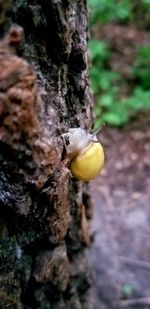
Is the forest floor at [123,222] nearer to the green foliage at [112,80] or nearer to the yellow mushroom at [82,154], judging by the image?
the green foliage at [112,80]

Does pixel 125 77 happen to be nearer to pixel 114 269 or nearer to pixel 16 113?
pixel 114 269

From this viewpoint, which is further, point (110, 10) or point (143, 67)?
point (110, 10)


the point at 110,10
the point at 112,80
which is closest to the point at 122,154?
the point at 112,80

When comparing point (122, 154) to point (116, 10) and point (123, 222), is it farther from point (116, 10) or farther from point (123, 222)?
point (116, 10)

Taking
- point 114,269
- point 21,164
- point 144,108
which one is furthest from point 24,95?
point 144,108

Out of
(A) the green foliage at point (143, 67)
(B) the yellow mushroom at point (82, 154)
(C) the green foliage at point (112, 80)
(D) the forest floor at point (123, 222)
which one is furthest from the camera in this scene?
(A) the green foliage at point (143, 67)

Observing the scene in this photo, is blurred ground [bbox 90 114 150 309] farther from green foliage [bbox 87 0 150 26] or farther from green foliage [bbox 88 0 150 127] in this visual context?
green foliage [bbox 87 0 150 26]

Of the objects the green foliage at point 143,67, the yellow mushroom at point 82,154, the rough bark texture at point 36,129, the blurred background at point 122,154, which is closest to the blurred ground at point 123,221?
the blurred background at point 122,154

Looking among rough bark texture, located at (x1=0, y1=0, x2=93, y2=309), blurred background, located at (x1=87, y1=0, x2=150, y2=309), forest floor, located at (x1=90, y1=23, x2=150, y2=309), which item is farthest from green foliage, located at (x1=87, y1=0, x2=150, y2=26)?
rough bark texture, located at (x1=0, y1=0, x2=93, y2=309)
